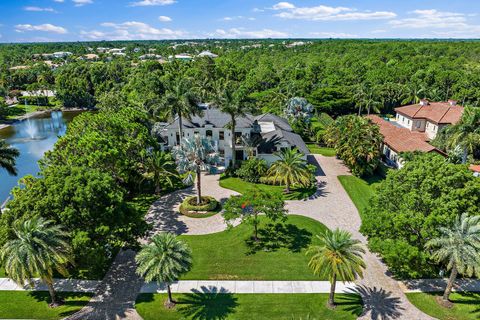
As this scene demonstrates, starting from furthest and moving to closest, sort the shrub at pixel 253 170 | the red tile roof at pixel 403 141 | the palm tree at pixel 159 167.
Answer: the red tile roof at pixel 403 141 < the shrub at pixel 253 170 < the palm tree at pixel 159 167

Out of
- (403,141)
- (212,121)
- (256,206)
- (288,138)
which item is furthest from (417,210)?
(212,121)

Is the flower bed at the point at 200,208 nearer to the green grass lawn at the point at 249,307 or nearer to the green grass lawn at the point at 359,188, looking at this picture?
the green grass lawn at the point at 249,307

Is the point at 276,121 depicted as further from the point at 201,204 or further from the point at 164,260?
the point at 164,260

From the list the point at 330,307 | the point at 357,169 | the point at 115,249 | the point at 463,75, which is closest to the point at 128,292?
the point at 115,249

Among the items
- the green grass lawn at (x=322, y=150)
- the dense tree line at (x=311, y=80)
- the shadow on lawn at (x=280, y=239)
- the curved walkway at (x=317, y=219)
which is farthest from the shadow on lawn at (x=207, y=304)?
the dense tree line at (x=311, y=80)

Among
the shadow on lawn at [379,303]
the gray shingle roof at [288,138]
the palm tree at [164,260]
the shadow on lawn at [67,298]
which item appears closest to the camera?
the palm tree at [164,260]

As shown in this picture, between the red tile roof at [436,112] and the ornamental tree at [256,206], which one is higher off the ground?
the red tile roof at [436,112]
